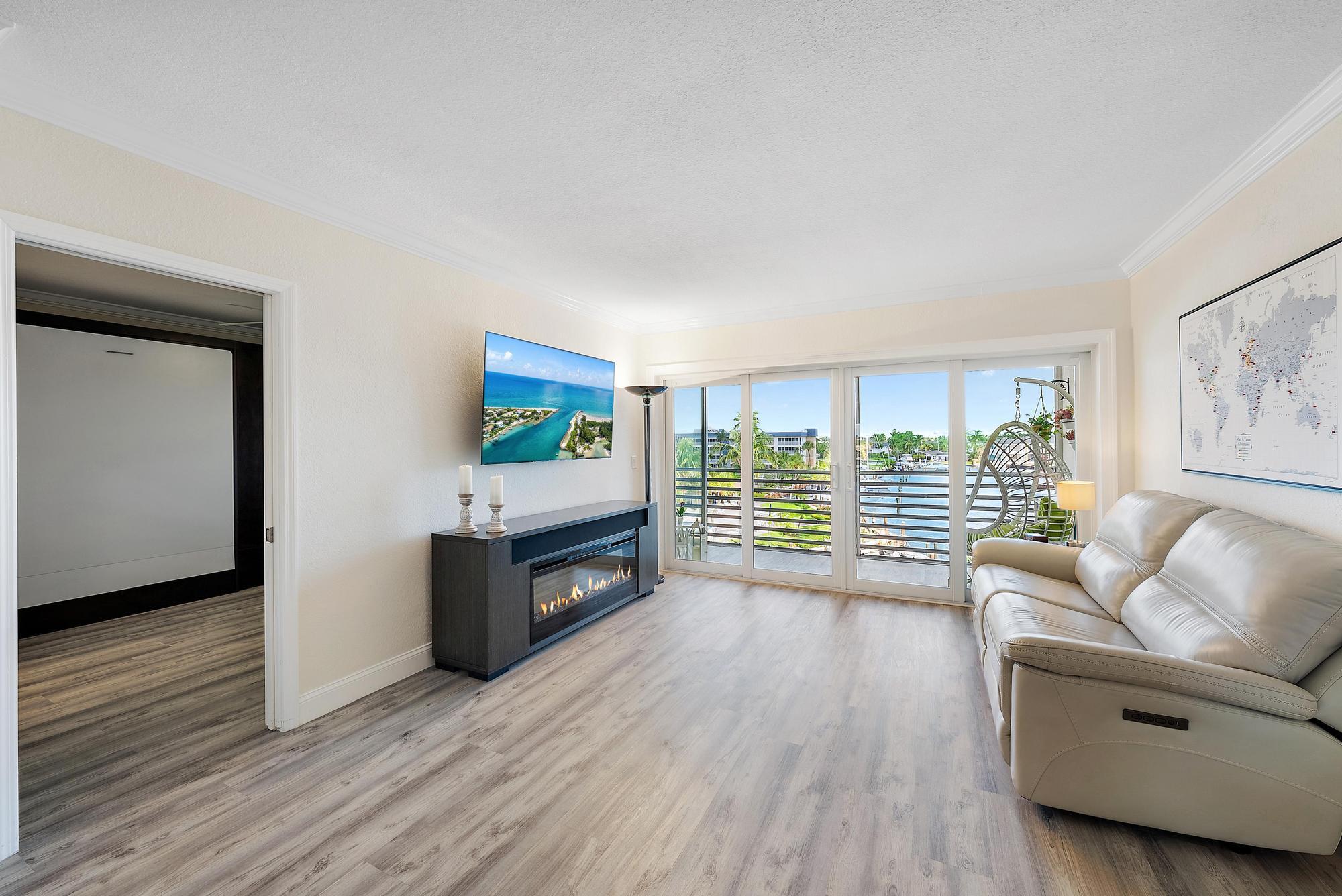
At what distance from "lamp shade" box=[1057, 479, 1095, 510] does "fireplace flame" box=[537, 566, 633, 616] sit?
2.99m

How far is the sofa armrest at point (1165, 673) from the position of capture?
162 centimetres

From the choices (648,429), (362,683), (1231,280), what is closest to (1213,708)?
(1231,280)

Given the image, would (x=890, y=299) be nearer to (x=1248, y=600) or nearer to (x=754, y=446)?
(x=754, y=446)

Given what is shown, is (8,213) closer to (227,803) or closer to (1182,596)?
(227,803)

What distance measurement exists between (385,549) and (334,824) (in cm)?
139

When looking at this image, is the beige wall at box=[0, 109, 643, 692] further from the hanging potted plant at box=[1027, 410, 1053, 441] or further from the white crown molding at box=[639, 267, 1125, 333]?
the hanging potted plant at box=[1027, 410, 1053, 441]

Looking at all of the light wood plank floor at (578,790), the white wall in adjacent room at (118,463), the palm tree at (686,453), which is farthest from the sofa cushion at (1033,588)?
the white wall in adjacent room at (118,463)

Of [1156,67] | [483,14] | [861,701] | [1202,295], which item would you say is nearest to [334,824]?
[861,701]

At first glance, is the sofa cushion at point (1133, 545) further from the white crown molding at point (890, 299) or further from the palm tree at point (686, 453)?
the palm tree at point (686, 453)

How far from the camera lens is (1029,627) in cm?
228

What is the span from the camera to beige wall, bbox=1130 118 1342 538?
2049mm

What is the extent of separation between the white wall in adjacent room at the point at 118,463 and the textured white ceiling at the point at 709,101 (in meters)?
3.17

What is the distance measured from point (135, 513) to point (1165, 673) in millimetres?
6317

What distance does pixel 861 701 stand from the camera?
8.97ft
